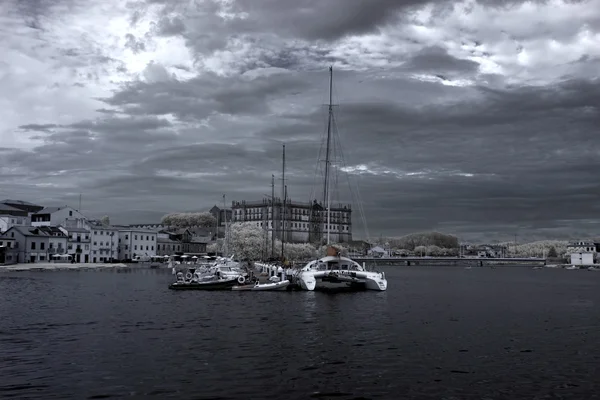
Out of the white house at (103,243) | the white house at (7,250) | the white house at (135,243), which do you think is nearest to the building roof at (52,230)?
the white house at (7,250)

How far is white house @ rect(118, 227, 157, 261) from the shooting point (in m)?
181

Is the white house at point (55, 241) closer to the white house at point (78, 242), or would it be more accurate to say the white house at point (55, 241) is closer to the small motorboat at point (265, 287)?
the white house at point (78, 242)

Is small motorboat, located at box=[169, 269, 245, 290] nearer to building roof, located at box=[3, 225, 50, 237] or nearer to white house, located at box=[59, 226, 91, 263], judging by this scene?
building roof, located at box=[3, 225, 50, 237]

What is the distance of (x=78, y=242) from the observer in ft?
533

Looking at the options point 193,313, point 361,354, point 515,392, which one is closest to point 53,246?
point 193,313

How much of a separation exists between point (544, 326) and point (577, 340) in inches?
300

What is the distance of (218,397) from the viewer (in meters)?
22.2

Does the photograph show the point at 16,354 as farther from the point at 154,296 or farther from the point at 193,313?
the point at 154,296

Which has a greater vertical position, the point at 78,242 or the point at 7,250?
the point at 78,242

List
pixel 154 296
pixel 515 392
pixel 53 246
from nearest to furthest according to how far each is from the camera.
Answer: pixel 515 392 < pixel 154 296 < pixel 53 246

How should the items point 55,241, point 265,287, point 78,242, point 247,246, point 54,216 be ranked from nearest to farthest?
point 265,287 < point 55,241 < point 78,242 < point 54,216 < point 247,246

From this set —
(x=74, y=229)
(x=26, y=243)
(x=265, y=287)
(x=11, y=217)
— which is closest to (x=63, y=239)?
(x=74, y=229)

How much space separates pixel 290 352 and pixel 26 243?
134 metres

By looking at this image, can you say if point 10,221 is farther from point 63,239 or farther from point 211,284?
point 211,284
